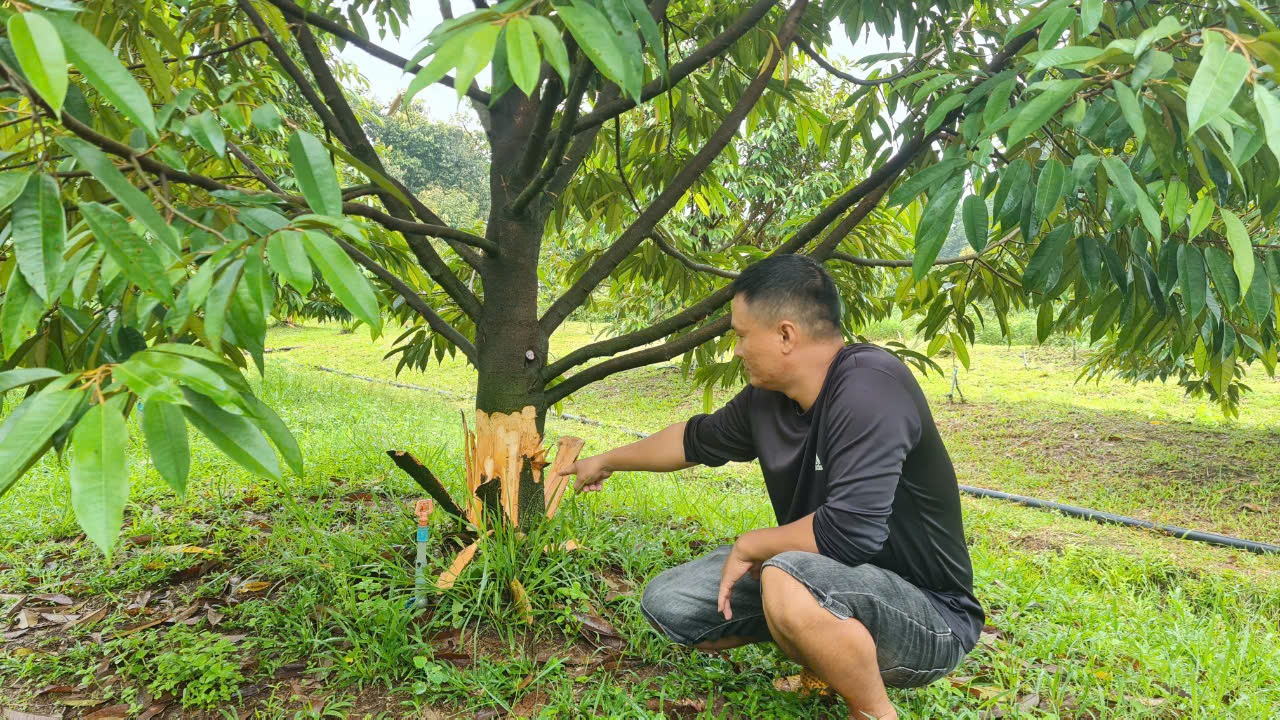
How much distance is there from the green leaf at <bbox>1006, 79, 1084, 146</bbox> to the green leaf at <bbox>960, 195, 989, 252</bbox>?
0.25 metres

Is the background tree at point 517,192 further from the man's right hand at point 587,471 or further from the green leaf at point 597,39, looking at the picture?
the man's right hand at point 587,471

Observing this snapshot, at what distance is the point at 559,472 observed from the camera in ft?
7.18

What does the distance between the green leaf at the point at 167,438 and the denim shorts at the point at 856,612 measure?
1.20 meters

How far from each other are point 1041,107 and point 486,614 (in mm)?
1673

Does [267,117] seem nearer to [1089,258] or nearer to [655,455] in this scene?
[655,455]

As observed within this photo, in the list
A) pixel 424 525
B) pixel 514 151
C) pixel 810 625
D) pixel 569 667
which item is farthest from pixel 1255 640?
pixel 514 151

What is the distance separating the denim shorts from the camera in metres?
1.58

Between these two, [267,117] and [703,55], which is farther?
[703,55]

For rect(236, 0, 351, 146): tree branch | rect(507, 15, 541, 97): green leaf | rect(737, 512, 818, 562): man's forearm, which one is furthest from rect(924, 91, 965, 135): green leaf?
rect(236, 0, 351, 146): tree branch

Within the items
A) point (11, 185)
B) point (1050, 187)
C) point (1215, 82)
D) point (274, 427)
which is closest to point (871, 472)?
point (1050, 187)

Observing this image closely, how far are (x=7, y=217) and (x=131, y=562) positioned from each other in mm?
1617

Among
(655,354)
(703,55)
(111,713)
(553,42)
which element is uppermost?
(703,55)

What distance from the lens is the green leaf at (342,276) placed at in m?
0.85

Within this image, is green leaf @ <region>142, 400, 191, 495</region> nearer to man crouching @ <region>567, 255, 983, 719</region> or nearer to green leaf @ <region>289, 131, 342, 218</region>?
green leaf @ <region>289, 131, 342, 218</region>
